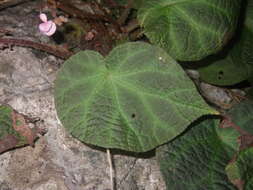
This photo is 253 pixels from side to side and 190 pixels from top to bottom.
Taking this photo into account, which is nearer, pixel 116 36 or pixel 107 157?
pixel 107 157

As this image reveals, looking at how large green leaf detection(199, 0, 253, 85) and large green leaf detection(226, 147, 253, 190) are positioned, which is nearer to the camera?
large green leaf detection(226, 147, 253, 190)

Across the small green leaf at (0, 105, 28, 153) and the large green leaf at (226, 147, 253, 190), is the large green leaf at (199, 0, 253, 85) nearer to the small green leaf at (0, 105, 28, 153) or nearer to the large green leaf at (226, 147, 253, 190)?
the large green leaf at (226, 147, 253, 190)

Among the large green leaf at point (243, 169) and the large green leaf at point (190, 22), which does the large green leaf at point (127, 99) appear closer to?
the large green leaf at point (190, 22)

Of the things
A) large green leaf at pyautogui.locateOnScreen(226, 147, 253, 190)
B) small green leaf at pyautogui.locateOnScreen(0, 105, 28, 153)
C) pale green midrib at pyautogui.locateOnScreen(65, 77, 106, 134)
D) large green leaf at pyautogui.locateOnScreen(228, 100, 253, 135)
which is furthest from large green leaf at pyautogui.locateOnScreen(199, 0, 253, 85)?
small green leaf at pyautogui.locateOnScreen(0, 105, 28, 153)

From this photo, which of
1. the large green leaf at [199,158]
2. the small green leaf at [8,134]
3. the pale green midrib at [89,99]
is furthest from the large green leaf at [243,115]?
the small green leaf at [8,134]

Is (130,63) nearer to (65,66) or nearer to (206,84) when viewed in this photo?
(65,66)

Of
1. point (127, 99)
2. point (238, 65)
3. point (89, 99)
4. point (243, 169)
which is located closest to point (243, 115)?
point (243, 169)

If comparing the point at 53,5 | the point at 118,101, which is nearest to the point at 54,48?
the point at 53,5
